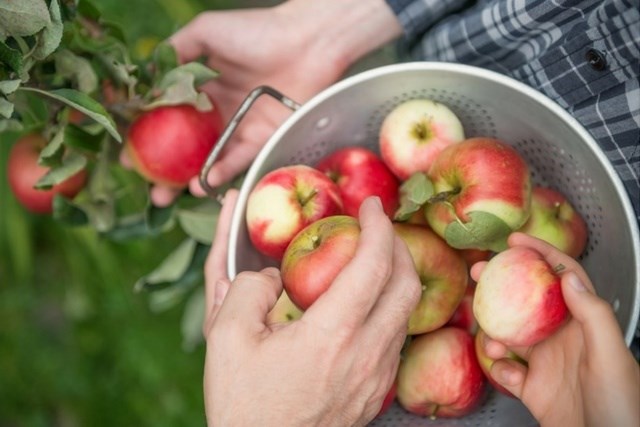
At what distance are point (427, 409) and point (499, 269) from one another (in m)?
0.24

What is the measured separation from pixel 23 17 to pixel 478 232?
542mm

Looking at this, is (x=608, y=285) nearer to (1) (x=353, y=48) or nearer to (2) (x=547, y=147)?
(2) (x=547, y=147)

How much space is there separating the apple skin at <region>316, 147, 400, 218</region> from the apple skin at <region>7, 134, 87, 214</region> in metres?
0.38

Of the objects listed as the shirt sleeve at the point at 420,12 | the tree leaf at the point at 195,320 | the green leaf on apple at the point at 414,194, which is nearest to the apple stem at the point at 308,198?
the green leaf on apple at the point at 414,194

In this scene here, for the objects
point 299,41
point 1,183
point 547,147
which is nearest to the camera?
point 547,147

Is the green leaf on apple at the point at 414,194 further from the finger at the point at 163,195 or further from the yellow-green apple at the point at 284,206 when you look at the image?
the finger at the point at 163,195

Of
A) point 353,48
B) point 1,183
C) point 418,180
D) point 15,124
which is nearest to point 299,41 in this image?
point 353,48

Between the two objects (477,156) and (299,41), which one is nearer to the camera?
(477,156)

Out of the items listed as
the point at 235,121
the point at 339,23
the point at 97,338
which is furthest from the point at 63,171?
the point at 97,338

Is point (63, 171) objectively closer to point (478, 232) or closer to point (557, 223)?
point (478, 232)

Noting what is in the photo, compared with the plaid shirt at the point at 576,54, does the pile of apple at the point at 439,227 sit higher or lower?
lower

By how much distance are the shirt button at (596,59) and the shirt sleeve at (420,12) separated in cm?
29

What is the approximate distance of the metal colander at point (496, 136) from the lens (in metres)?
0.83

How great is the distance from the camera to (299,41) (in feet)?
A: 3.56
